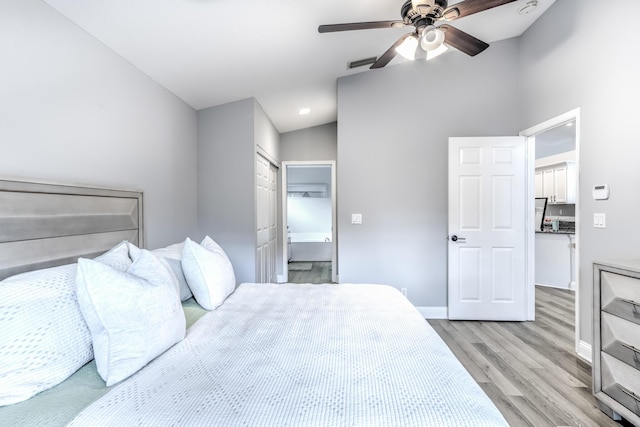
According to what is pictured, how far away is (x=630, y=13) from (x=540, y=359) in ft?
8.50

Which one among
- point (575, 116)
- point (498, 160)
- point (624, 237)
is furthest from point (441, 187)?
point (624, 237)

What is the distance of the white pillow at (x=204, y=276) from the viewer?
1.72 meters

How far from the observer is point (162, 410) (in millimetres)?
823

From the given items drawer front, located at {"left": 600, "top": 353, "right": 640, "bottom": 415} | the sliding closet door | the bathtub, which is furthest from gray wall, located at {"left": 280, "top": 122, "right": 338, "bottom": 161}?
drawer front, located at {"left": 600, "top": 353, "right": 640, "bottom": 415}

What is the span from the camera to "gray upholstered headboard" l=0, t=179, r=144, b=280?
1324 millimetres

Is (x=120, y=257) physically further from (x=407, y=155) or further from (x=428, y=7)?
(x=407, y=155)

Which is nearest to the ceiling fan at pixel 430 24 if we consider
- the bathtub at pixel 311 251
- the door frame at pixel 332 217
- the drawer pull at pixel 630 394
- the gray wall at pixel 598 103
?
the gray wall at pixel 598 103

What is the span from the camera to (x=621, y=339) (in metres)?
1.57

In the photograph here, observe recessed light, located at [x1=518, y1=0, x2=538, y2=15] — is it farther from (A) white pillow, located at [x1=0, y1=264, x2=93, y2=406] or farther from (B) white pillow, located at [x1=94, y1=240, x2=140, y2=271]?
(A) white pillow, located at [x1=0, y1=264, x2=93, y2=406]

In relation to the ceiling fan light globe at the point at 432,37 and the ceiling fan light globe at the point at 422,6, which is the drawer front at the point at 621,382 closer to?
the ceiling fan light globe at the point at 432,37

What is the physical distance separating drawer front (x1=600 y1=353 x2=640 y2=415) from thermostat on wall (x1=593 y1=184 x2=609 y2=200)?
1142mm

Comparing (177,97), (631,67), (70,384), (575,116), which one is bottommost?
(70,384)

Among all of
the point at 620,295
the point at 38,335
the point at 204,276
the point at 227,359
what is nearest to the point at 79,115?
the point at 204,276

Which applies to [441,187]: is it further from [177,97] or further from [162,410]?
[162,410]
